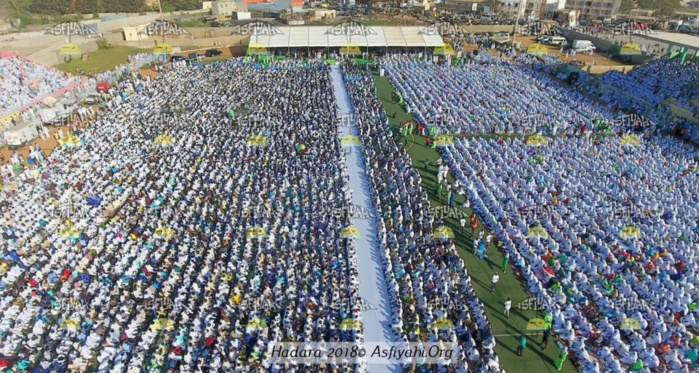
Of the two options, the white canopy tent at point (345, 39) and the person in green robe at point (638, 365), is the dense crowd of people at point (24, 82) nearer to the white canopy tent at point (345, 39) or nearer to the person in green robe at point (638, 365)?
the white canopy tent at point (345, 39)

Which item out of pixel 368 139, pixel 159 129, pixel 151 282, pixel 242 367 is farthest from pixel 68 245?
pixel 368 139

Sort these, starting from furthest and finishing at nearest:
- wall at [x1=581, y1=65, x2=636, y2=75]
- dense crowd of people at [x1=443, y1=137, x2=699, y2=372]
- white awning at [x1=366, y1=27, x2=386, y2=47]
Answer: white awning at [x1=366, y1=27, x2=386, y2=47], wall at [x1=581, y1=65, x2=636, y2=75], dense crowd of people at [x1=443, y1=137, x2=699, y2=372]

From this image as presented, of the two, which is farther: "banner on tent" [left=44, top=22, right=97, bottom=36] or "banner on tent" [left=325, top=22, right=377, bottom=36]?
"banner on tent" [left=44, top=22, right=97, bottom=36]

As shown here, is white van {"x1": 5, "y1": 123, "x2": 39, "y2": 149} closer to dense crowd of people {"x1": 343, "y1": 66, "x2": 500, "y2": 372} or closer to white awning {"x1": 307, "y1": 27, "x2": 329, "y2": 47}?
dense crowd of people {"x1": 343, "y1": 66, "x2": 500, "y2": 372}

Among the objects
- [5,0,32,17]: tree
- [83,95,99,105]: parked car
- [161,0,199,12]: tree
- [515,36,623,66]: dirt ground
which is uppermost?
[161,0,199,12]: tree

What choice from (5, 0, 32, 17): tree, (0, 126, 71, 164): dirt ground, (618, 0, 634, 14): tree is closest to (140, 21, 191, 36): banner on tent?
(5, 0, 32, 17): tree

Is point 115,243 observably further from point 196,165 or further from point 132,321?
point 196,165

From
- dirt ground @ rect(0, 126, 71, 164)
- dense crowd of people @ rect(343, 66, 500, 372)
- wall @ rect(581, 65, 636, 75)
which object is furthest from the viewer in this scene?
wall @ rect(581, 65, 636, 75)
